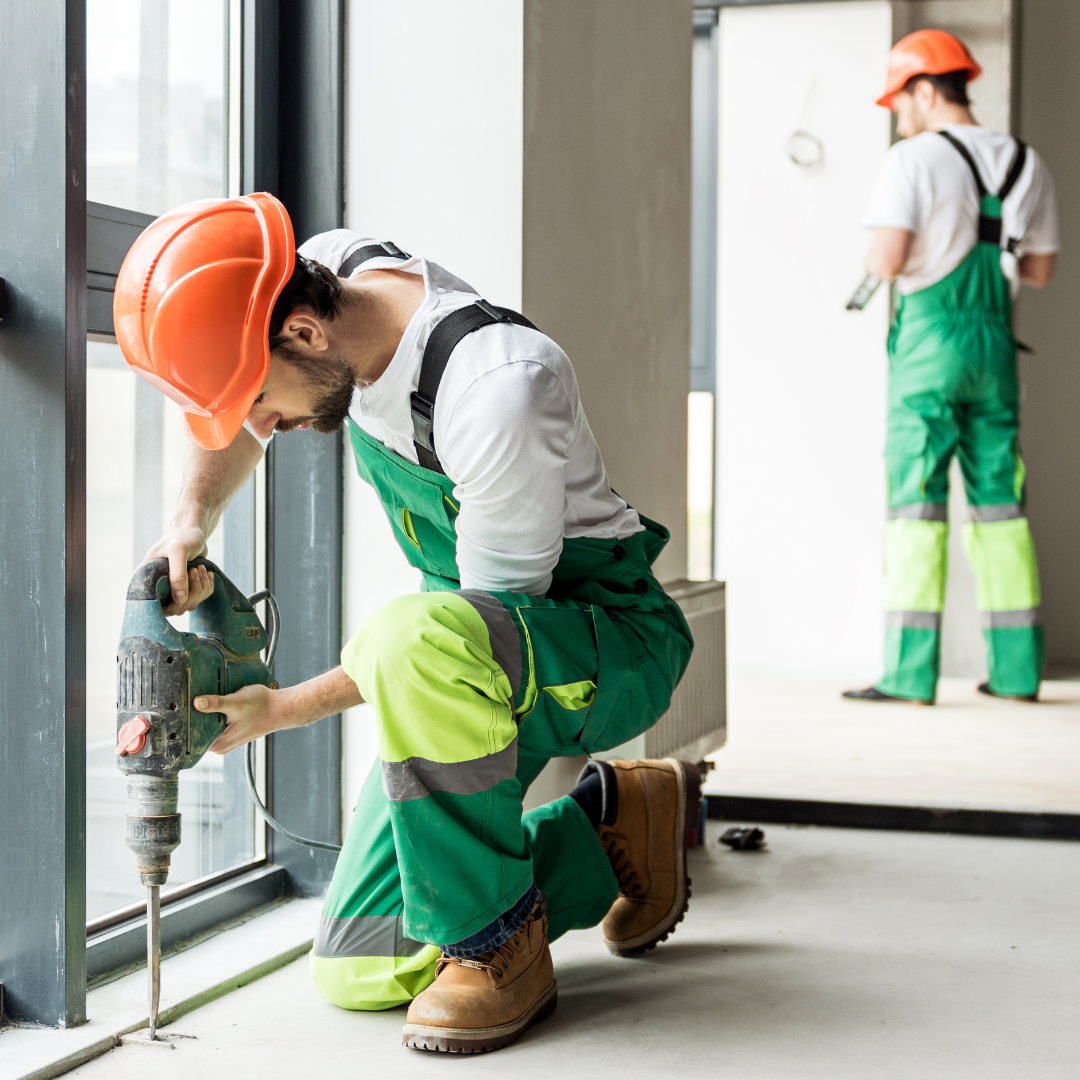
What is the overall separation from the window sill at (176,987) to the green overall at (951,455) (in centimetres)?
219

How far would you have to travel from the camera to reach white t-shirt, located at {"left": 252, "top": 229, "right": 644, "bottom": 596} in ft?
4.55

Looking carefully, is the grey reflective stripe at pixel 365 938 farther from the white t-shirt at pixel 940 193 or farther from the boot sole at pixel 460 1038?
the white t-shirt at pixel 940 193

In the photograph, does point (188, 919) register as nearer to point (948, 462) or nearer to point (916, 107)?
point (948, 462)

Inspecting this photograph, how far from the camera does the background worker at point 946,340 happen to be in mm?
3562

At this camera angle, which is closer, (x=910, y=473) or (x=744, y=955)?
(x=744, y=955)

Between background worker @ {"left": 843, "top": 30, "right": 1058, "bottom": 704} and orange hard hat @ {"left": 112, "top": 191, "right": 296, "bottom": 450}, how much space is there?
8.33 ft

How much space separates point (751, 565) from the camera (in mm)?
4383

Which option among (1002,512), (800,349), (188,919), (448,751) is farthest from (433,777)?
(800,349)

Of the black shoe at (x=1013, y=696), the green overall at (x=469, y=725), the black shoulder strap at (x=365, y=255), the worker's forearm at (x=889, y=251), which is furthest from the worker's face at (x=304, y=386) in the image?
the black shoe at (x=1013, y=696)

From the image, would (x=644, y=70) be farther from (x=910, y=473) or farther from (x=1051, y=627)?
(x=1051, y=627)

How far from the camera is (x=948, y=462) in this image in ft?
11.9

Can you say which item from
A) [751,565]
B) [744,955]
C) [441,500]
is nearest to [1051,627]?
[751,565]

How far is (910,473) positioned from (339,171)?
2122 mm

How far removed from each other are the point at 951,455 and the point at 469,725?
2573 millimetres
